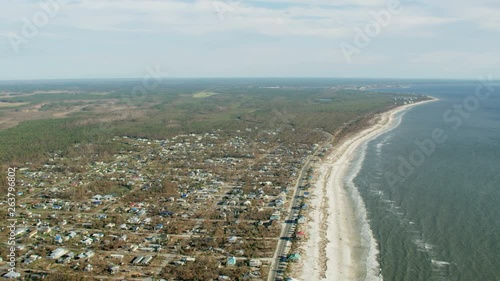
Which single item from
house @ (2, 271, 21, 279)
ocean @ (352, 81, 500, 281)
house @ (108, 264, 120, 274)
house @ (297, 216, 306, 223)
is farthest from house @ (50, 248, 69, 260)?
ocean @ (352, 81, 500, 281)

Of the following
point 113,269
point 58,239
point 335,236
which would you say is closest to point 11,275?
point 58,239

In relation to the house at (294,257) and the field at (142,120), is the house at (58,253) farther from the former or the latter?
the field at (142,120)

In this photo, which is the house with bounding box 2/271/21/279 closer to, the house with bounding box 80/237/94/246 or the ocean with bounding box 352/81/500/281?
the house with bounding box 80/237/94/246

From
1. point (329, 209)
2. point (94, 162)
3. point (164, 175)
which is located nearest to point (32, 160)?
point (94, 162)

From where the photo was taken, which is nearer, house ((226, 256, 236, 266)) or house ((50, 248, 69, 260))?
house ((226, 256, 236, 266))

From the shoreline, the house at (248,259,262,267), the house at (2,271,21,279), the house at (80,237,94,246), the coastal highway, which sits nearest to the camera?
the house at (2,271,21,279)

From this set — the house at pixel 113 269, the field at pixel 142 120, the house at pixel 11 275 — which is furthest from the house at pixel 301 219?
the field at pixel 142 120
